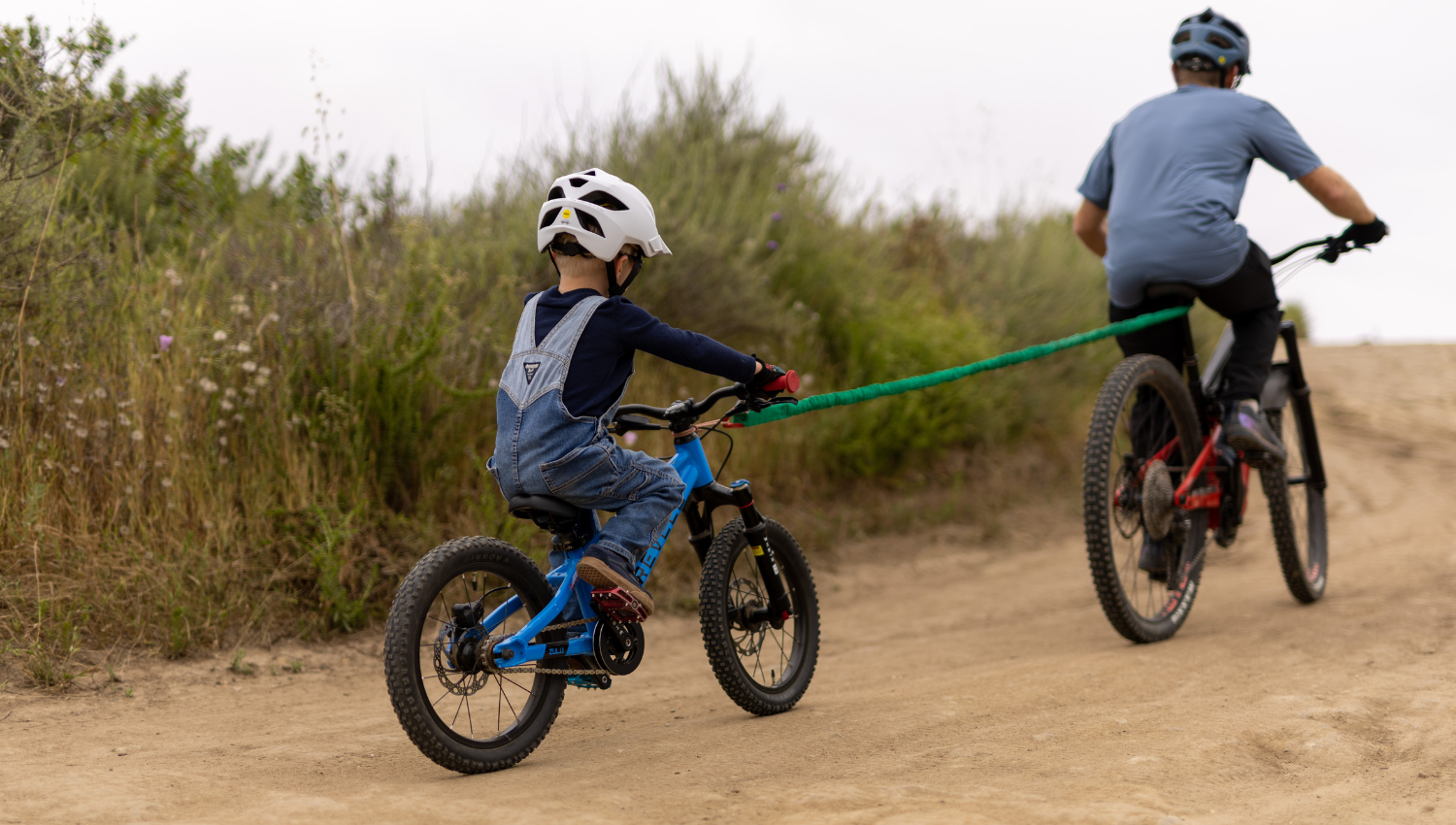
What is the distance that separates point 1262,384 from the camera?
5582mm

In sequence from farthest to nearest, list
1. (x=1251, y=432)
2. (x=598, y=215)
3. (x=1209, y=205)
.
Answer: (x=1251, y=432) → (x=1209, y=205) → (x=598, y=215)

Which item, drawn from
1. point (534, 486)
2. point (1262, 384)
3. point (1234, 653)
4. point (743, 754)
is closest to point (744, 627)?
point (743, 754)

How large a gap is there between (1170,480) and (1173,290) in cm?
89

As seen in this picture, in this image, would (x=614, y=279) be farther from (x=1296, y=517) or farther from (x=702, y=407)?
(x=1296, y=517)

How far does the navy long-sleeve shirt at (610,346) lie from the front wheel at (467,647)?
0.55 meters

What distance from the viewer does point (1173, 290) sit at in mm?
5422

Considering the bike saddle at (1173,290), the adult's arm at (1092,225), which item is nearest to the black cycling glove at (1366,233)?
the bike saddle at (1173,290)

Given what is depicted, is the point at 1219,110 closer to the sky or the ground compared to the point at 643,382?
closer to the sky

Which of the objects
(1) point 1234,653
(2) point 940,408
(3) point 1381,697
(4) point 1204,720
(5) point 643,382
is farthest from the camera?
(2) point 940,408

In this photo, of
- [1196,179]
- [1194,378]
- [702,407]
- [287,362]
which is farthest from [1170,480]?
[287,362]

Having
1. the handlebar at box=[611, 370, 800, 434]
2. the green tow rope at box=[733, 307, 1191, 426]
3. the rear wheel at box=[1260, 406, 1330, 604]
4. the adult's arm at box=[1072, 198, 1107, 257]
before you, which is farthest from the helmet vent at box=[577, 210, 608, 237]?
the rear wheel at box=[1260, 406, 1330, 604]

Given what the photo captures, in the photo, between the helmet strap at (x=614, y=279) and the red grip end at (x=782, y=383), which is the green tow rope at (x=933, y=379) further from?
the helmet strap at (x=614, y=279)

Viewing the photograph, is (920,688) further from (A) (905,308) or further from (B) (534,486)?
(A) (905,308)

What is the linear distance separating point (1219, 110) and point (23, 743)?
5491 mm
